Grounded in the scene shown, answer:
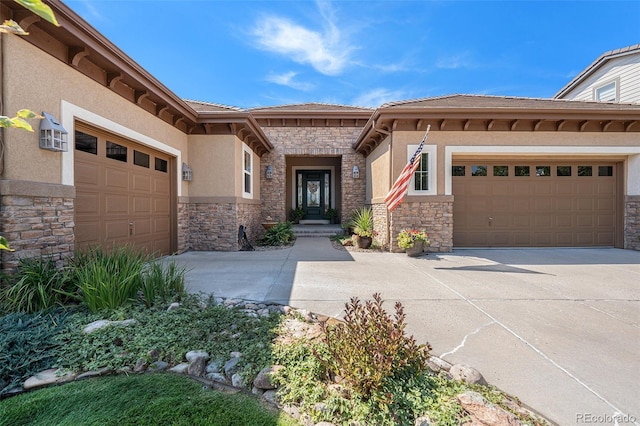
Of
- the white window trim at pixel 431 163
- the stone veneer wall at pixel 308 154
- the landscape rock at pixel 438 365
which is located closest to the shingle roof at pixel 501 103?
the white window trim at pixel 431 163

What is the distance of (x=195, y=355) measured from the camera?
2.51 meters

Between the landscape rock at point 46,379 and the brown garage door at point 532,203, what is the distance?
8.58 meters

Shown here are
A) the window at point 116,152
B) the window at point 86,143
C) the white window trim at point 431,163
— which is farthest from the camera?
the white window trim at point 431,163

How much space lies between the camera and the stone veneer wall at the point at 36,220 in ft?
11.8

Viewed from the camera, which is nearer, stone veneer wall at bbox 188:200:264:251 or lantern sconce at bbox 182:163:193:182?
lantern sconce at bbox 182:163:193:182

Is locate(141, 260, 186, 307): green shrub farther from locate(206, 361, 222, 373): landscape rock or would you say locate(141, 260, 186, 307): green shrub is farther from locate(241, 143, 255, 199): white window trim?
locate(241, 143, 255, 199): white window trim

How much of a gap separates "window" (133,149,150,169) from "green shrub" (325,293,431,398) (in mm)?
6135

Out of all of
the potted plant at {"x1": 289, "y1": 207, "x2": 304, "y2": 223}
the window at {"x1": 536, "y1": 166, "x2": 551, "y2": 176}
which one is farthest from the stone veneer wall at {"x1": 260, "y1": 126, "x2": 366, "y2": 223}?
the window at {"x1": 536, "y1": 166, "x2": 551, "y2": 176}

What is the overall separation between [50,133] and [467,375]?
5733 mm

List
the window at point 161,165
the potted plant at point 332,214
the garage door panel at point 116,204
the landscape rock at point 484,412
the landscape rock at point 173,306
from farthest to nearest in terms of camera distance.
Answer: the potted plant at point 332,214 → the window at point 161,165 → the garage door panel at point 116,204 → the landscape rock at point 173,306 → the landscape rock at point 484,412

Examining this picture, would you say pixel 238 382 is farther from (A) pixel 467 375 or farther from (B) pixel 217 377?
(A) pixel 467 375

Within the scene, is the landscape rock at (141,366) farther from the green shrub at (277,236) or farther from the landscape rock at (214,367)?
the green shrub at (277,236)

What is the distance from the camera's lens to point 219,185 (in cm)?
809

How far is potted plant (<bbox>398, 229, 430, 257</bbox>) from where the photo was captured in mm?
7398
